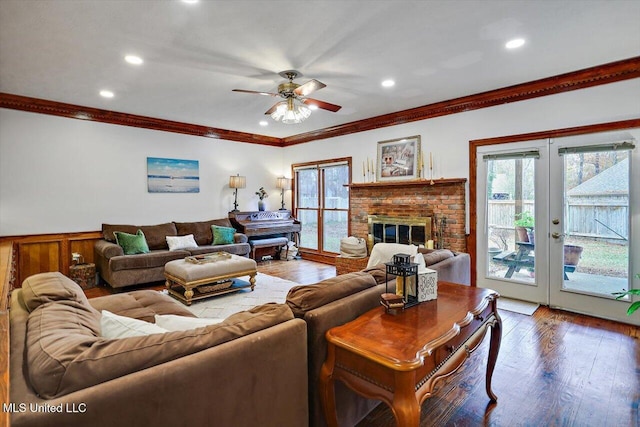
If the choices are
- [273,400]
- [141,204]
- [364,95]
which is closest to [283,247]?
[141,204]

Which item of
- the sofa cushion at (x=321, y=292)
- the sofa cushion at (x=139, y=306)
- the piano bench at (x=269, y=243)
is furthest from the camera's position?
the piano bench at (x=269, y=243)

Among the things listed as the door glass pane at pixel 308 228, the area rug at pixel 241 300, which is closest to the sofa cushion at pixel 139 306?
the area rug at pixel 241 300

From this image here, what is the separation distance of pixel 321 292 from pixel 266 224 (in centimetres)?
501

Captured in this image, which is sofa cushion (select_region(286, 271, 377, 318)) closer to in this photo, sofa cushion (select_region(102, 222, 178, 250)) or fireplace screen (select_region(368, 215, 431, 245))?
fireplace screen (select_region(368, 215, 431, 245))

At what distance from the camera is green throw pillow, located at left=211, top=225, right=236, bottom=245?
5824 mm

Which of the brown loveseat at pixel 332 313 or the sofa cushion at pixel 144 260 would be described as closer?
the brown loveseat at pixel 332 313

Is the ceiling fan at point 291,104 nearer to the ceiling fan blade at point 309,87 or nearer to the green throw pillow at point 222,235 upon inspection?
the ceiling fan blade at point 309,87

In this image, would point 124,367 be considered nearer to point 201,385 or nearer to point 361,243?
point 201,385

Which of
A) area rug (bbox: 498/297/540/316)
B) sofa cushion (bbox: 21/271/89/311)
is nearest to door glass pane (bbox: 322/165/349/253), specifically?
area rug (bbox: 498/297/540/316)

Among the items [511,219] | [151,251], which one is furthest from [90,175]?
[511,219]

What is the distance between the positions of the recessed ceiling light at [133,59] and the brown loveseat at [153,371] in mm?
2475

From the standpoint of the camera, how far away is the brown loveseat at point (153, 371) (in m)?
0.92

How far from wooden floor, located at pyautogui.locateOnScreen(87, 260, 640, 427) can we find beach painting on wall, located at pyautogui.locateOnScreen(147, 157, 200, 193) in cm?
525

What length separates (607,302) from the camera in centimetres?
344
